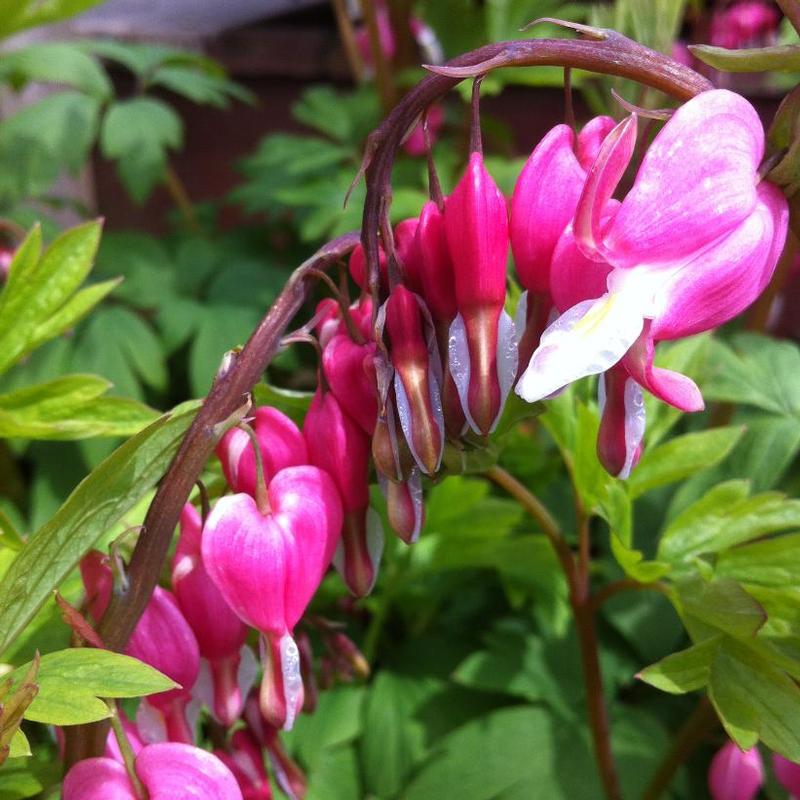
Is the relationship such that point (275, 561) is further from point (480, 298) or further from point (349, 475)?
point (480, 298)

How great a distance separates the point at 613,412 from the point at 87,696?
325 mm

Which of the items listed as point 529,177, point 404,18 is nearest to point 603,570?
point 529,177

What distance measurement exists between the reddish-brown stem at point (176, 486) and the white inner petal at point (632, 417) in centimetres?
20

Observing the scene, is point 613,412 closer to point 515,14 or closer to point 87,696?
point 87,696

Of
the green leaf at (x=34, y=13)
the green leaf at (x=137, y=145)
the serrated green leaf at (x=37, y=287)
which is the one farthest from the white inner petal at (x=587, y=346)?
the green leaf at (x=137, y=145)

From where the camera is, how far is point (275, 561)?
0.53m

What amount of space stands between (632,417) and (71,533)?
1.08ft

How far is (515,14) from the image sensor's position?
59.7 inches

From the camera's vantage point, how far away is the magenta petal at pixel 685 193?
1.48ft

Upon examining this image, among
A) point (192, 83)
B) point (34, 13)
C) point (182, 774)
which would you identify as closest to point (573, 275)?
point (182, 774)

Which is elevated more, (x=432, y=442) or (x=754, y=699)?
(x=432, y=442)

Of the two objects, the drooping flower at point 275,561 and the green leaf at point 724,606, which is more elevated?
the drooping flower at point 275,561

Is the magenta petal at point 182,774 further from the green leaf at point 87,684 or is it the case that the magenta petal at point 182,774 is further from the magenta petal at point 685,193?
the magenta petal at point 685,193

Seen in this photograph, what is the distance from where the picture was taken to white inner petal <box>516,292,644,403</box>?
0.45 meters
